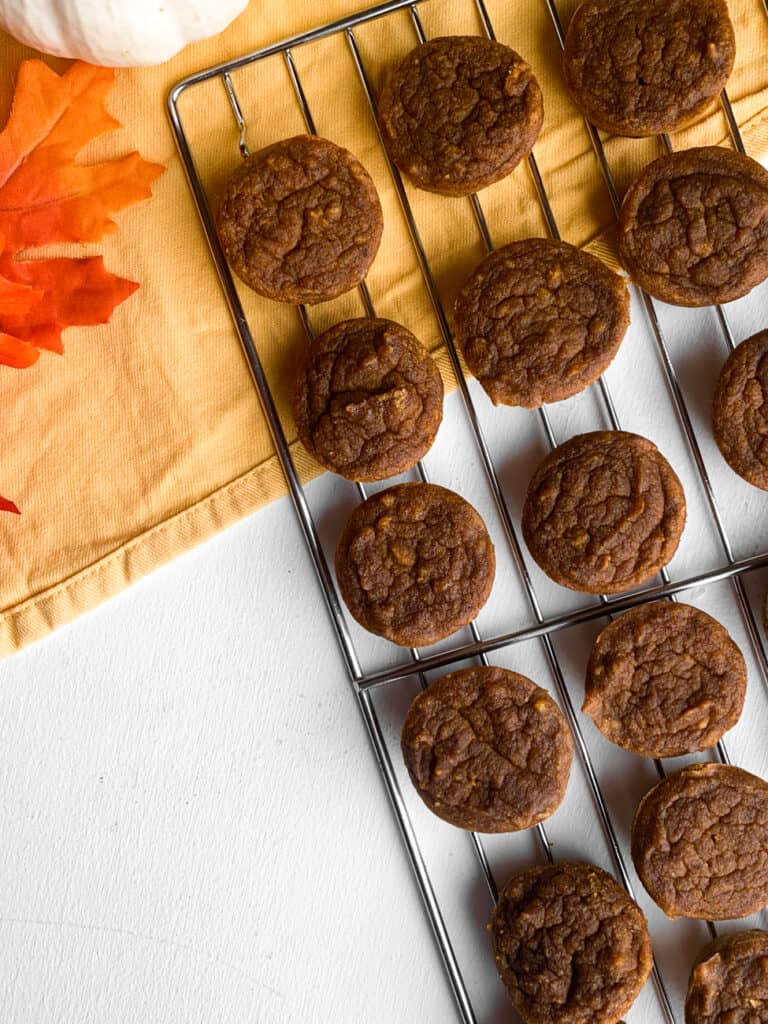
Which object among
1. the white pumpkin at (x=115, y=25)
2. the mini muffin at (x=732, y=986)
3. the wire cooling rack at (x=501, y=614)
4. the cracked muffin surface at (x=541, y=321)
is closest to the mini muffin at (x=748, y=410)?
the wire cooling rack at (x=501, y=614)

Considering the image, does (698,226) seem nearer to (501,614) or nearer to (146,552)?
(501,614)

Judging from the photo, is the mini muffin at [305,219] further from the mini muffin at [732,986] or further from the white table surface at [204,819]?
the mini muffin at [732,986]

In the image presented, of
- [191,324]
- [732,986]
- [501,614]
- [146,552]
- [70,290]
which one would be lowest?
[732,986]

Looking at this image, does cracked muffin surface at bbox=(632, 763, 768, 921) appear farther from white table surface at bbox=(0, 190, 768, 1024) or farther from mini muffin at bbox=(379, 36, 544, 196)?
mini muffin at bbox=(379, 36, 544, 196)

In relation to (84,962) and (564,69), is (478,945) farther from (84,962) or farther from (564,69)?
(564,69)

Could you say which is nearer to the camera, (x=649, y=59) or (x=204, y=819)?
(x=649, y=59)

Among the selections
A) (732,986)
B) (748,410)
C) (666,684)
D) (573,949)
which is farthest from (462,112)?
(732,986)
